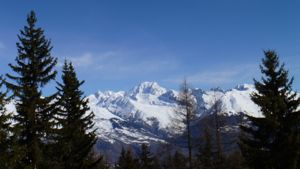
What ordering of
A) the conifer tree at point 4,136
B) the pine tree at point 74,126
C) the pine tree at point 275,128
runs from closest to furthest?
the conifer tree at point 4,136
the pine tree at point 275,128
the pine tree at point 74,126

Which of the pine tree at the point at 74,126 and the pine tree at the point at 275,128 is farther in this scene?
the pine tree at the point at 74,126

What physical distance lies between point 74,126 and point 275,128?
15.4 meters

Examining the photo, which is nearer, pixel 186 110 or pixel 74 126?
pixel 74 126

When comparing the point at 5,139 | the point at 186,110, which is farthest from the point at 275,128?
the point at 5,139

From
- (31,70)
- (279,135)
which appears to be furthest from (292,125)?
(31,70)

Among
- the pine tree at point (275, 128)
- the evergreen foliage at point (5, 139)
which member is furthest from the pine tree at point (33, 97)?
the pine tree at point (275, 128)

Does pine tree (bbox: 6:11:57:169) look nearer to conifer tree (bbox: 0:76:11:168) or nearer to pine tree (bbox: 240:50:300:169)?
conifer tree (bbox: 0:76:11:168)

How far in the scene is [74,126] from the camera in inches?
1329

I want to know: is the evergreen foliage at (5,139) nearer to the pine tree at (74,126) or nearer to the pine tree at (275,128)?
the pine tree at (74,126)

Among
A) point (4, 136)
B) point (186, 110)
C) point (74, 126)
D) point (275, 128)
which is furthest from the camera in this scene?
point (186, 110)

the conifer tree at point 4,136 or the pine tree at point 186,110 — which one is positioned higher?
the pine tree at point 186,110

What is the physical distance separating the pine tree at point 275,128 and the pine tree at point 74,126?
12.5 meters

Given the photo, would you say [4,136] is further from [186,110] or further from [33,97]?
[186,110]

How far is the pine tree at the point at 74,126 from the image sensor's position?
33.3 m
